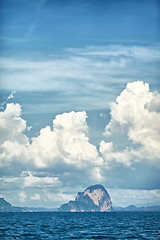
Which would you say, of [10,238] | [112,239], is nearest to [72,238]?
[112,239]

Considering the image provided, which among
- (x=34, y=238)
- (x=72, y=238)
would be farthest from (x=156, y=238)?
(x=34, y=238)

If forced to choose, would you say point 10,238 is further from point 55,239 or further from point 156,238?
point 156,238

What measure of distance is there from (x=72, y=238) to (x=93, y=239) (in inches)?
239

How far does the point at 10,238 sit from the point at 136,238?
3250 centimetres

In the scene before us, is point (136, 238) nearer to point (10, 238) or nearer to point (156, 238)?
point (156, 238)

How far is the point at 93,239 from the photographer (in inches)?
3452

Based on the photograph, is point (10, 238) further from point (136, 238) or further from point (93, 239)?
point (136, 238)

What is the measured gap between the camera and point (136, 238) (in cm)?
9012

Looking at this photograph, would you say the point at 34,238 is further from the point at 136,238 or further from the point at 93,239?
the point at 136,238

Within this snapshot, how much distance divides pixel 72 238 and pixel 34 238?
9.84m

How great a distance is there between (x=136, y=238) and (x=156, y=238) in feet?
17.3

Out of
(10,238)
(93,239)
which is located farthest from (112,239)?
(10,238)

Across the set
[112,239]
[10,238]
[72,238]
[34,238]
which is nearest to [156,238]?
[112,239]

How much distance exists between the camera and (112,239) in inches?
3477
